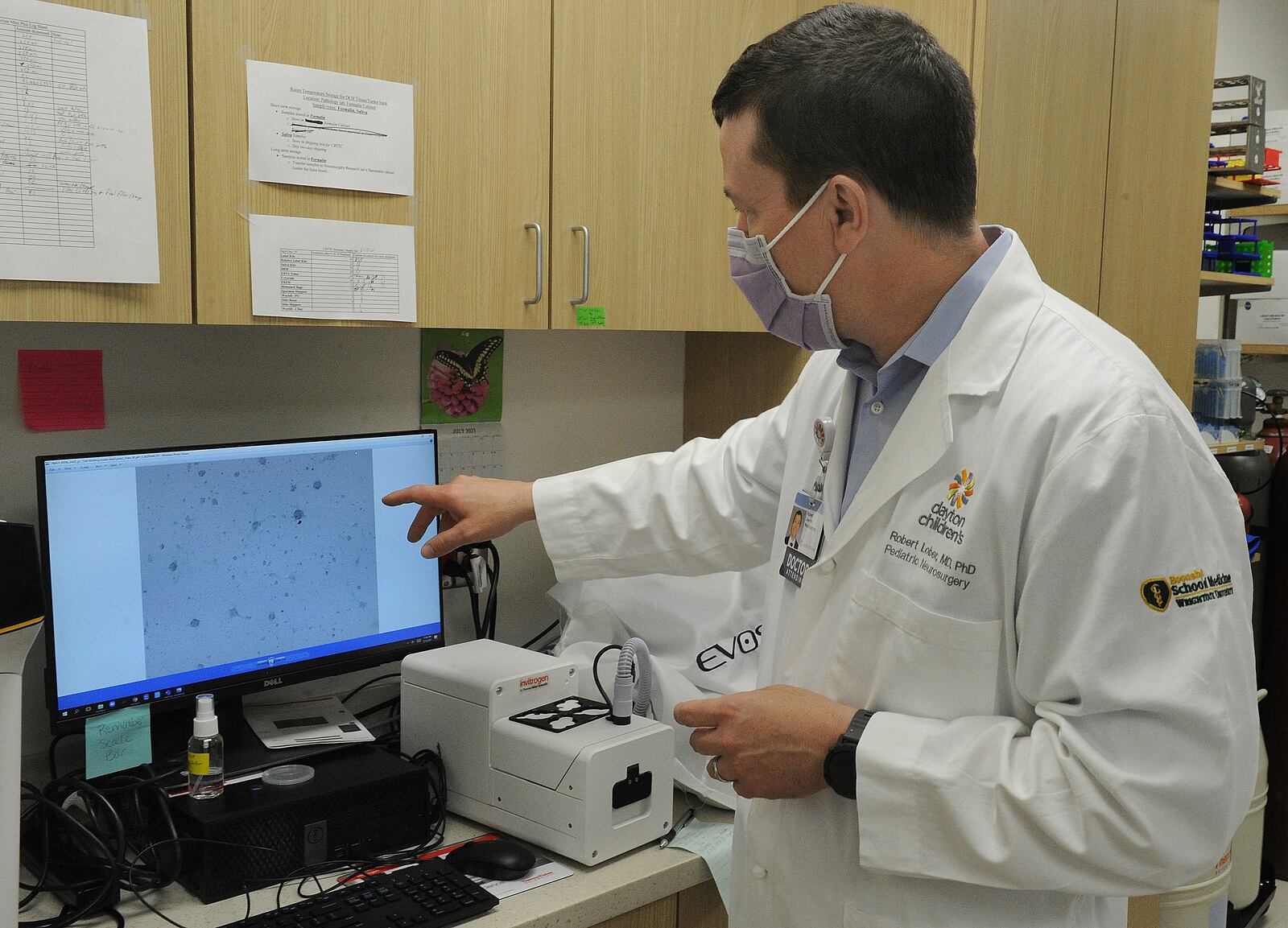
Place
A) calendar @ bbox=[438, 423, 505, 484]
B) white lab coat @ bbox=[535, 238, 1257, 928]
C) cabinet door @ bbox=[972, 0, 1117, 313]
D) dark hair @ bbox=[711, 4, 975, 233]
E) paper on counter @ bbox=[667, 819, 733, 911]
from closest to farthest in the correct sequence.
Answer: white lab coat @ bbox=[535, 238, 1257, 928] → dark hair @ bbox=[711, 4, 975, 233] → paper on counter @ bbox=[667, 819, 733, 911] → cabinet door @ bbox=[972, 0, 1117, 313] → calendar @ bbox=[438, 423, 505, 484]

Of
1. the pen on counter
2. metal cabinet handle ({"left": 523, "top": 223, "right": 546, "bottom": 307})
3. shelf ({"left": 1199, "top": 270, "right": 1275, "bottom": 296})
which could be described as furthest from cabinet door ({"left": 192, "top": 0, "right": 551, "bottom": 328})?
shelf ({"left": 1199, "top": 270, "right": 1275, "bottom": 296})

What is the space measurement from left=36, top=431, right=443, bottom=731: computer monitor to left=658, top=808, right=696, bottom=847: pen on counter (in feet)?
1.60

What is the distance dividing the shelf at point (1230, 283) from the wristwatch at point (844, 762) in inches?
81.7

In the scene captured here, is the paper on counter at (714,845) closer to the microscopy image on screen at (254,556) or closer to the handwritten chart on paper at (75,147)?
the microscopy image on screen at (254,556)

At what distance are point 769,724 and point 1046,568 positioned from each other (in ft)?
1.03

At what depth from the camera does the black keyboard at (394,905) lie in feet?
4.15

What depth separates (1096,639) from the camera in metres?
0.96

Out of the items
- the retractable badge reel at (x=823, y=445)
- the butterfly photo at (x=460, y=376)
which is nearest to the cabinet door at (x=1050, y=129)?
the retractable badge reel at (x=823, y=445)

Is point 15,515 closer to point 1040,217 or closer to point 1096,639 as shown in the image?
point 1096,639

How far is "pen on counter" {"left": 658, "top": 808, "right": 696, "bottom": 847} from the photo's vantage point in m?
1.55

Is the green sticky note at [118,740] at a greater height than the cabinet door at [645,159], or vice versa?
the cabinet door at [645,159]

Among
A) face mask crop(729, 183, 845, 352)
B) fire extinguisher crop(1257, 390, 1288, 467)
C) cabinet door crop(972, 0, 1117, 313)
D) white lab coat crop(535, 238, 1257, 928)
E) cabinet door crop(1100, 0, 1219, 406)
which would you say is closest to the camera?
white lab coat crop(535, 238, 1257, 928)

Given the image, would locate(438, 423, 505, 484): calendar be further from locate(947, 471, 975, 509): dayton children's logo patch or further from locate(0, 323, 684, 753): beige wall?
locate(947, 471, 975, 509): dayton children's logo patch

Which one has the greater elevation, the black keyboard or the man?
the man
